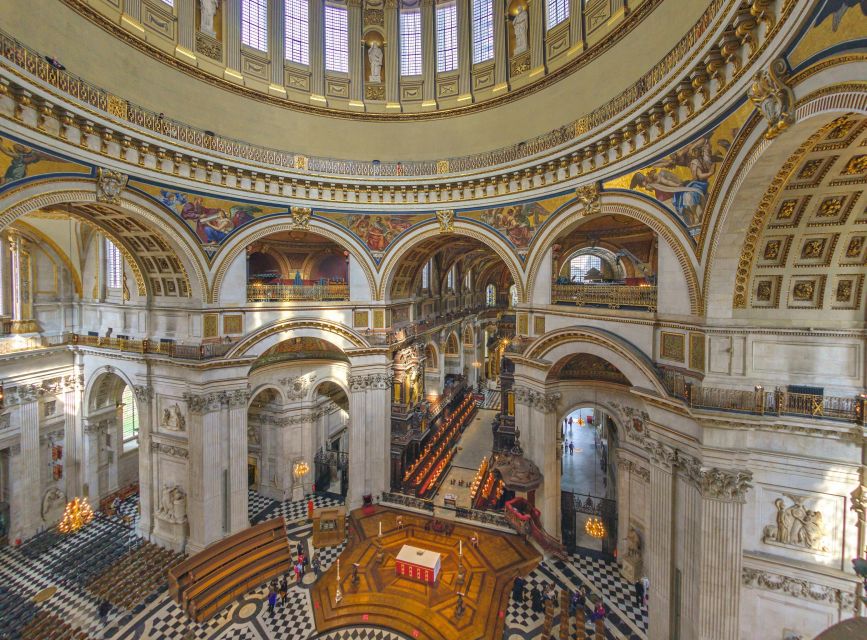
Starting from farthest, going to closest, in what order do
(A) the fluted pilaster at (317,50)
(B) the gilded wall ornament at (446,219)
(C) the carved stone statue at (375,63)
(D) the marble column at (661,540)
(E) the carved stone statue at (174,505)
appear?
(C) the carved stone statue at (375,63) < (A) the fluted pilaster at (317,50) < (B) the gilded wall ornament at (446,219) < (E) the carved stone statue at (174,505) < (D) the marble column at (661,540)

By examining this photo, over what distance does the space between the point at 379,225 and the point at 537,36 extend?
9116 mm

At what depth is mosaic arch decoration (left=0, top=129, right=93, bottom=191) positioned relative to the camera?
9.16 m

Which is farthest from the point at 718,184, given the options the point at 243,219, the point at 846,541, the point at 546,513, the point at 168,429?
the point at 168,429

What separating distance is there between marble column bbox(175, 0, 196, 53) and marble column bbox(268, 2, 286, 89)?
2.66 metres

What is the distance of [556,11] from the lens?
45.0 feet

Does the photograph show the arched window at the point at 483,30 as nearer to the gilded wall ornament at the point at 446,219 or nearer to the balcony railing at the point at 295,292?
the gilded wall ornament at the point at 446,219

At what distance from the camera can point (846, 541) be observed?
730 centimetres

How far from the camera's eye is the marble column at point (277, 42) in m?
15.3

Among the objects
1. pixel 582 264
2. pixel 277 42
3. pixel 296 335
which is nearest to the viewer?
pixel 277 42

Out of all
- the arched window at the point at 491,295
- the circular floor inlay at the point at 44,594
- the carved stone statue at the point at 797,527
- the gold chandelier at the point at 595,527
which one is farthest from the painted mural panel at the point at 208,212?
the arched window at the point at 491,295

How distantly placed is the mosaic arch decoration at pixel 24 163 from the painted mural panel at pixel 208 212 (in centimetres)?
205

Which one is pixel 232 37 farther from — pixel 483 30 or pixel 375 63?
pixel 483 30

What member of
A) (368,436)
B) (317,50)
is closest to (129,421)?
(368,436)

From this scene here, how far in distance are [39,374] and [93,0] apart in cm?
1397
